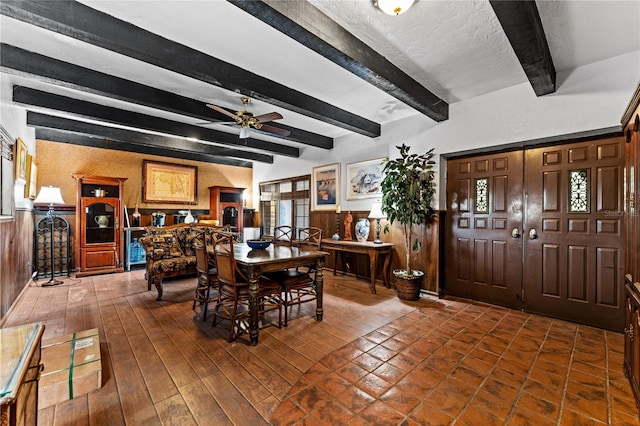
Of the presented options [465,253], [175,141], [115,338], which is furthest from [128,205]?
[465,253]

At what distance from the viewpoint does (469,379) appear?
6.77 ft

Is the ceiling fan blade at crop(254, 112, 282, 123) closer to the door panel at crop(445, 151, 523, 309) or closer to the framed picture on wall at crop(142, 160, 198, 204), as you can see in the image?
the door panel at crop(445, 151, 523, 309)

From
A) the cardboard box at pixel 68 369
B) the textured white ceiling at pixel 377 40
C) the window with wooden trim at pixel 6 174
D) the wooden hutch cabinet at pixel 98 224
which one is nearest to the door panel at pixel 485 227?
the textured white ceiling at pixel 377 40

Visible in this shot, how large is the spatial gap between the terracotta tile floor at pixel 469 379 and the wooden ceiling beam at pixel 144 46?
2.83 meters

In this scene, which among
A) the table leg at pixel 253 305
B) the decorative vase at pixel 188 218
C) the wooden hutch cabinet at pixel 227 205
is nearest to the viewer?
the table leg at pixel 253 305

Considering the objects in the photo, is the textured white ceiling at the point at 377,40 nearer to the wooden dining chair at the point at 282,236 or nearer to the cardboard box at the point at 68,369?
the wooden dining chair at the point at 282,236

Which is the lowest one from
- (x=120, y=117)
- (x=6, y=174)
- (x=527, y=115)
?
(x=6, y=174)

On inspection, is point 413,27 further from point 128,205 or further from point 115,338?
point 128,205

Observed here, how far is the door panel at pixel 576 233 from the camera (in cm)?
288

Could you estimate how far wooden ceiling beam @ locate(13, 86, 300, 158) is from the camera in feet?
11.3

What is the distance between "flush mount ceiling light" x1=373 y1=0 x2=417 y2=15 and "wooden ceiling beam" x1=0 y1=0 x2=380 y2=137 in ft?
5.16

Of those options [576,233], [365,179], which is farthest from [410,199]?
[576,233]

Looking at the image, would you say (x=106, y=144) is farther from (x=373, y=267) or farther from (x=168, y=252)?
(x=373, y=267)

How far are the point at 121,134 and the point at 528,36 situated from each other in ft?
19.6
